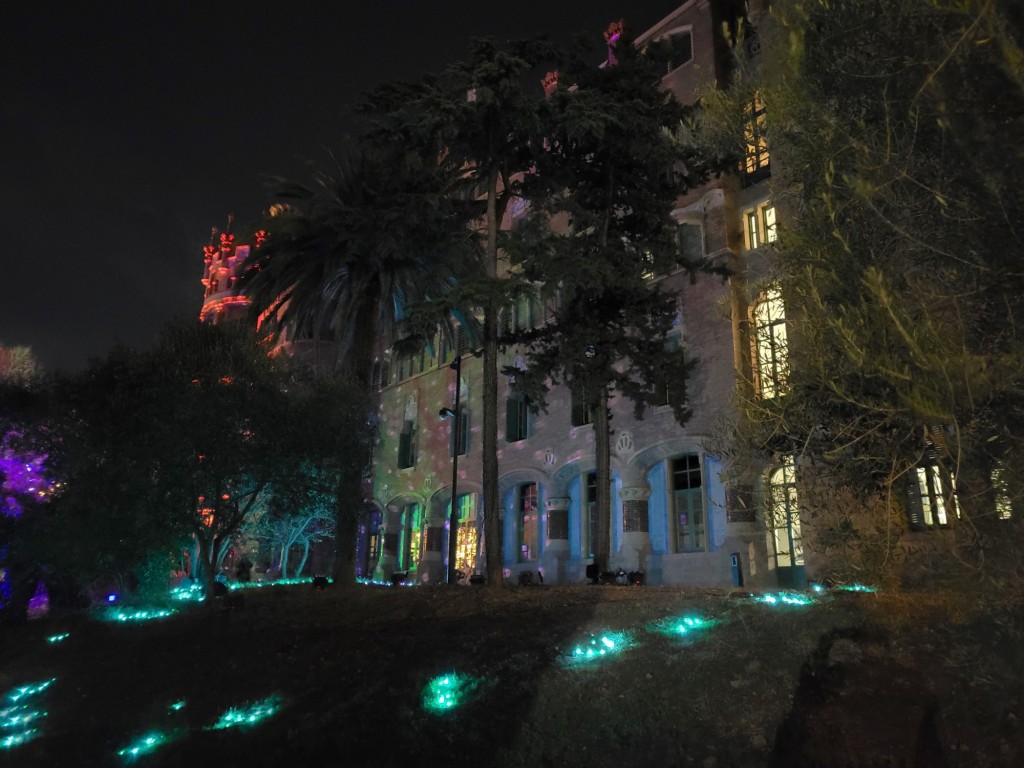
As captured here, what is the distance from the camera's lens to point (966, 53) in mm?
5586

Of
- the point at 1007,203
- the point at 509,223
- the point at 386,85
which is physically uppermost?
the point at 509,223

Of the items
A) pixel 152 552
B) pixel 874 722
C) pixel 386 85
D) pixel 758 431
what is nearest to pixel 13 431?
pixel 152 552

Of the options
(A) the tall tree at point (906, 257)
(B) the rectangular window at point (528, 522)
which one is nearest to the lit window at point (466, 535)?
(B) the rectangular window at point (528, 522)

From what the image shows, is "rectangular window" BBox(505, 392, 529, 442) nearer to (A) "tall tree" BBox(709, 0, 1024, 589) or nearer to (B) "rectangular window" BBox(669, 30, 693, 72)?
(B) "rectangular window" BBox(669, 30, 693, 72)

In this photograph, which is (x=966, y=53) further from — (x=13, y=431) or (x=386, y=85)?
(x=13, y=431)

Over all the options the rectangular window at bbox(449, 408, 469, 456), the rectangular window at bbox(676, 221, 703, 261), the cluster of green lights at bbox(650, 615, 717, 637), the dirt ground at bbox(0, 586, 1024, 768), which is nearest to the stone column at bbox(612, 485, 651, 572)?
the rectangular window at bbox(676, 221, 703, 261)

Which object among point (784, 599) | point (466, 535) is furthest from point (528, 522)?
point (784, 599)

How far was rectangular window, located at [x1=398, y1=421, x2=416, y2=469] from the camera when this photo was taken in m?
32.0

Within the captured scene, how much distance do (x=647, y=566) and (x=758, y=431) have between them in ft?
49.5

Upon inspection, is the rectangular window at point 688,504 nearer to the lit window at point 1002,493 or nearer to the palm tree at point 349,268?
the palm tree at point 349,268

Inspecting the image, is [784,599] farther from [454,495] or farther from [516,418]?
[516,418]

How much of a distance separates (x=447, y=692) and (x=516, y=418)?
19663 millimetres

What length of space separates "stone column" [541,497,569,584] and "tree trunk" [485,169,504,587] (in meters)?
9.68

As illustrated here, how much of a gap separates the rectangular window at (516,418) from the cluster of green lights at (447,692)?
1848cm
